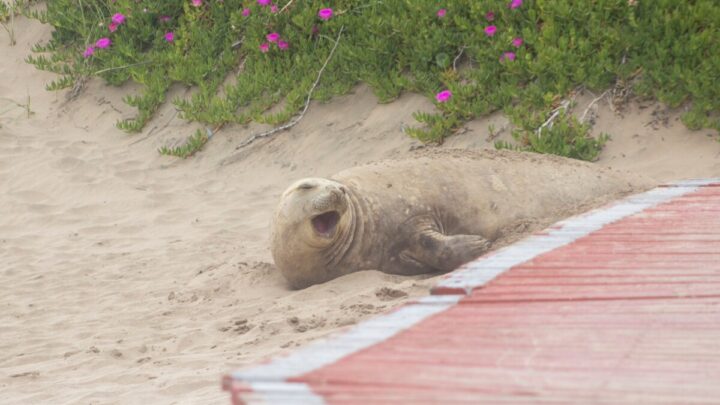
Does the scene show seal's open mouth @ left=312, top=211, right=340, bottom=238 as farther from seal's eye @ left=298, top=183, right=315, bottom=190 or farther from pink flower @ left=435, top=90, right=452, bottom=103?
pink flower @ left=435, top=90, right=452, bottom=103

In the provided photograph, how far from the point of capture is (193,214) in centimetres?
908

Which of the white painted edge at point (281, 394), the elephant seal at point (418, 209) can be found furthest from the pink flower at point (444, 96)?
the white painted edge at point (281, 394)

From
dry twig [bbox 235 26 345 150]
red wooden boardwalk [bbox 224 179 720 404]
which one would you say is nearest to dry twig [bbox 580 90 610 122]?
dry twig [bbox 235 26 345 150]

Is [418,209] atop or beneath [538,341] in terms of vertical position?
beneath

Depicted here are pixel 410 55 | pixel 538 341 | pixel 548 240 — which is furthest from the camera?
pixel 410 55

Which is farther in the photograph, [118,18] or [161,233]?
[118,18]

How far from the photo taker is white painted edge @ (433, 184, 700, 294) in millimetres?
2547

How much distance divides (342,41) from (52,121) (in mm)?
3539

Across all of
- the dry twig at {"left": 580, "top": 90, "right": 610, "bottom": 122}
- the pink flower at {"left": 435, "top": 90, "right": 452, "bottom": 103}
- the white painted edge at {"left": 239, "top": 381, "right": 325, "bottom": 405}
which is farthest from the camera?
the pink flower at {"left": 435, "top": 90, "right": 452, "bottom": 103}

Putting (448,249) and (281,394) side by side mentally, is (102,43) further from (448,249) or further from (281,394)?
(281,394)

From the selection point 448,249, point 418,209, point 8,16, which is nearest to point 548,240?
point 448,249

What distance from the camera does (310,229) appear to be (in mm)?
5887

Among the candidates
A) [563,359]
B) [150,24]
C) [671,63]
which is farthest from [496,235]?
[150,24]

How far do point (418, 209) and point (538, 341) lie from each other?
414 cm
